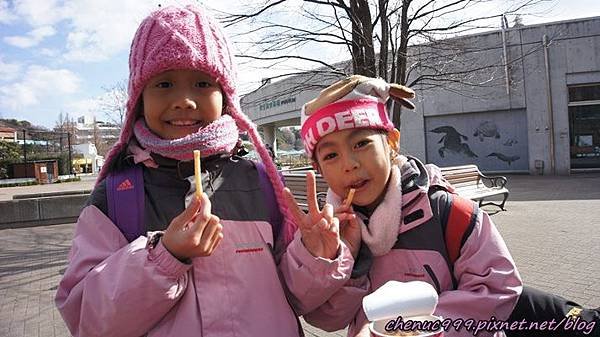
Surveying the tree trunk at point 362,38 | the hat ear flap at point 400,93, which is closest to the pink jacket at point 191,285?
the hat ear flap at point 400,93

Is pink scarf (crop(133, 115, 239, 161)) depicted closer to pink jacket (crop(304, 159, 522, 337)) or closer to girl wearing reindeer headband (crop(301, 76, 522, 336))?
girl wearing reindeer headband (crop(301, 76, 522, 336))

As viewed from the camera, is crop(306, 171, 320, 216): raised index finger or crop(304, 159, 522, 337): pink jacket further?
crop(304, 159, 522, 337): pink jacket

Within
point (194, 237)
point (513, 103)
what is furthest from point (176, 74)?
point (513, 103)

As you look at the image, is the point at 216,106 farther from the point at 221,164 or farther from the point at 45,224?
the point at 45,224

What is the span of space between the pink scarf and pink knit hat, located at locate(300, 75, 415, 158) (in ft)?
1.17

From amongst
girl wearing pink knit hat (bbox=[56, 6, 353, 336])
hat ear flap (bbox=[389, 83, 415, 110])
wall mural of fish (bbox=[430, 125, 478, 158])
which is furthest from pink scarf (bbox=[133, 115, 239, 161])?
wall mural of fish (bbox=[430, 125, 478, 158])

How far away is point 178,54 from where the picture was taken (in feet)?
5.27

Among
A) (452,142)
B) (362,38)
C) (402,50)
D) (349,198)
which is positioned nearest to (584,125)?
(452,142)

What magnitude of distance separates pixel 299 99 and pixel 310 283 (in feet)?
75.6

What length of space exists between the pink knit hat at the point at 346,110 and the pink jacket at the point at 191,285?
461 millimetres

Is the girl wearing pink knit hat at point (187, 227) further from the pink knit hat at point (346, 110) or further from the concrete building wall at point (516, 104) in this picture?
the concrete building wall at point (516, 104)

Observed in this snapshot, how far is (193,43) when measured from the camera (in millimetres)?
1654

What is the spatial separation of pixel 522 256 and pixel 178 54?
5784 mm

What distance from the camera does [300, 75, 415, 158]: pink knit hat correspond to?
1.80 meters
